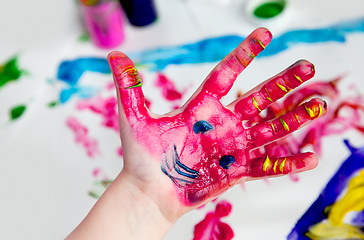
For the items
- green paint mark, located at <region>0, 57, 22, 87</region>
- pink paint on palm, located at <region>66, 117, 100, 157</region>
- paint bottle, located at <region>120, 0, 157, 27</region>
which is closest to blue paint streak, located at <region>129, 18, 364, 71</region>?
paint bottle, located at <region>120, 0, 157, 27</region>

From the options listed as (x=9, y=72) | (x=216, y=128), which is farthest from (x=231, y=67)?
(x=9, y=72)

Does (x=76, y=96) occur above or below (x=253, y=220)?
above

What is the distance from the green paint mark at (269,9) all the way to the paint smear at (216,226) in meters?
0.57

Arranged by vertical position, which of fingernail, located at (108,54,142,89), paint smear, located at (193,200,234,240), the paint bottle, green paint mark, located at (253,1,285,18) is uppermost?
the paint bottle

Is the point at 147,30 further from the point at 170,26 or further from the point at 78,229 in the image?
the point at 78,229

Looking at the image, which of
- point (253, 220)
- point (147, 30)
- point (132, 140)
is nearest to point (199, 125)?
point (132, 140)

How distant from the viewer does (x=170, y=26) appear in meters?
1.35

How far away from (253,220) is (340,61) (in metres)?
0.47

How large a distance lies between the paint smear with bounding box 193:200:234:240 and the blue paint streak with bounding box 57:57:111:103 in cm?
49

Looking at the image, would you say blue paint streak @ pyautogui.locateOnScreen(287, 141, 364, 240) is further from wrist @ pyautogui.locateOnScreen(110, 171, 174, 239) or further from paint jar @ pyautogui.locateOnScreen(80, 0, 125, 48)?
paint jar @ pyautogui.locateOnScreen(80, 0, 125, 48)

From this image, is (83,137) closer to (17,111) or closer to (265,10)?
(17,111)

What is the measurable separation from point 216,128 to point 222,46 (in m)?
0.42

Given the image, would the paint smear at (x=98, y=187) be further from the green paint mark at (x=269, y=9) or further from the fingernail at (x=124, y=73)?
the green paint mark at (x=269, y=9)

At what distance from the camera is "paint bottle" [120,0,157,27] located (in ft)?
4.35
